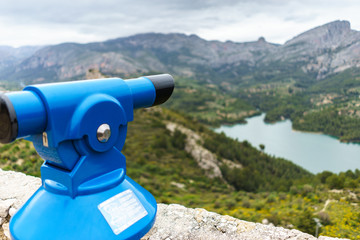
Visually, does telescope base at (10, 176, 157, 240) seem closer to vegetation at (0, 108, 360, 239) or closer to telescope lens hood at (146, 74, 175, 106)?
telescope lens hood at (146, 74, 175, 106)

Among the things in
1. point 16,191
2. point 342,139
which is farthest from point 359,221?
point 342,139

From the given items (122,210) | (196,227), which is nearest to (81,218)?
(122,210)

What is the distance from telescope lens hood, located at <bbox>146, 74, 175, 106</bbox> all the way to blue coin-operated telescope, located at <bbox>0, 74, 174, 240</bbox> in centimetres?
37

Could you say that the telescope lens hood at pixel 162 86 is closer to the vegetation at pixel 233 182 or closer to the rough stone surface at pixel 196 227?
the rough stone surface at pixel 196 227

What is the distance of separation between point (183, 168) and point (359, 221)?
2408 centimetres

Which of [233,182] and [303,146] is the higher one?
[233,182]

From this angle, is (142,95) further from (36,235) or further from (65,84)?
(36,235)

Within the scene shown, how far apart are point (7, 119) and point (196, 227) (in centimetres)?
227

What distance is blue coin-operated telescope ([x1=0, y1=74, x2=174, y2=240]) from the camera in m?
1.22

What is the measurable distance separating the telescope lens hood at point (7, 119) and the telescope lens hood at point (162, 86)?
0.95 meters

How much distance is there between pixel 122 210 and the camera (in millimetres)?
1438

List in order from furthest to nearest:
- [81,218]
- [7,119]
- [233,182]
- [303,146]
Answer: [303,146] < [233,182] < [81,218] < [7,119]

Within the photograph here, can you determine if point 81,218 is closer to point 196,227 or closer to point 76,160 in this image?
point 76,160

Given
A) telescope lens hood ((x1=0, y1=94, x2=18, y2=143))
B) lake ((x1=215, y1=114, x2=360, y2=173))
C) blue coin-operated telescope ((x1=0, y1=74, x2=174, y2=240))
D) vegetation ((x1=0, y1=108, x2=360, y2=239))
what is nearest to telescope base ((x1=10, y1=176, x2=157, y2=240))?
blue coin-operated telescope ((x1=0, y1=74, x2=174, y2=240))
